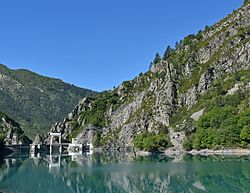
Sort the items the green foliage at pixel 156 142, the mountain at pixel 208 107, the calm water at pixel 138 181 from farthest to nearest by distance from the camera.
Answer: the green foliage at pixel 156 142 < the mountain at pixel 208 107 < the calm water at pixel 138 181

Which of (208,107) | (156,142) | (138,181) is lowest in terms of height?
(138,181)

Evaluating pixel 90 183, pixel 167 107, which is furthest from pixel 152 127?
pixel 90 183

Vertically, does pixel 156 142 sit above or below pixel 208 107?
below

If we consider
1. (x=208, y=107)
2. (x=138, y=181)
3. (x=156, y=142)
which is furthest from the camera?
(x=156, y=142)

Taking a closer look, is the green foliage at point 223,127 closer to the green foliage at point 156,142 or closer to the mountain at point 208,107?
the mountain at point 208,107

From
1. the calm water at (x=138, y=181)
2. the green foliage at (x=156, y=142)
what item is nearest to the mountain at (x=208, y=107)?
the green foliage at (x=156, y=142)

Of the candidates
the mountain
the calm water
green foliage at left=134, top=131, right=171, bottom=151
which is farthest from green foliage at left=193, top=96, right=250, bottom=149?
the calm water

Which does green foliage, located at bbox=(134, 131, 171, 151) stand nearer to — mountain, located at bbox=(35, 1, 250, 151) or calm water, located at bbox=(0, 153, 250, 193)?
mountain, located at bbox=(35, 1, 250, 151)

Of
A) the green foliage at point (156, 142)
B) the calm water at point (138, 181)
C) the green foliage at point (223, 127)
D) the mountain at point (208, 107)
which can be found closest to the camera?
the calm water at point (138, 181)

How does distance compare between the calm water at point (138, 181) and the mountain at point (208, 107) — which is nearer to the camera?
the calm water at point (138, 181)

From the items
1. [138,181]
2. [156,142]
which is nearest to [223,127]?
[156,142]

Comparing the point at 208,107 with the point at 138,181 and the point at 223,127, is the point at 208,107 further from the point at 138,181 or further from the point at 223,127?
the point at 138,181

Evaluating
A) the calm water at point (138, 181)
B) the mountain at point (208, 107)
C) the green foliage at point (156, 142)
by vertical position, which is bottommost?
the calm water at point (138, 181)

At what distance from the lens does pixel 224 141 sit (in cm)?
13775
